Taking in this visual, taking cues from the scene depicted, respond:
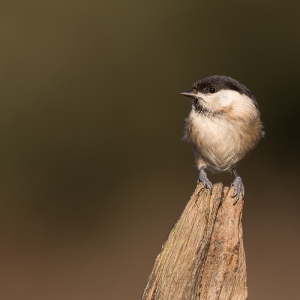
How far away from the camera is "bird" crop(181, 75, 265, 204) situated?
15.2 feet

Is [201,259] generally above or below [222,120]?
below

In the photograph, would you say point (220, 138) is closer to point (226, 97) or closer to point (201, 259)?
point (226, 97)

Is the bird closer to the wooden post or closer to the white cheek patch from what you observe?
the white cheek patch

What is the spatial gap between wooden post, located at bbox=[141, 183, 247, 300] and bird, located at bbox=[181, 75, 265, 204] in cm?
173

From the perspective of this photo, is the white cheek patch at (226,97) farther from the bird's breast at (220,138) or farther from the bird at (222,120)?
the bird's breast at (220,138)

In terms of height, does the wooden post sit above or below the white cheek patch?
below

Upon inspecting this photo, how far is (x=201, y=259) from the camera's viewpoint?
8.79 feet

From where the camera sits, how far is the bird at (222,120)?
4.62m

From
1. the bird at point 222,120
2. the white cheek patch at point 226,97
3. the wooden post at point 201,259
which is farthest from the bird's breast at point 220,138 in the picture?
the wooden post at point 201,259

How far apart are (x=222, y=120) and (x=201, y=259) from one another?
214 cm

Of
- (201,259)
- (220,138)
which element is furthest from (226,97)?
(201,259)

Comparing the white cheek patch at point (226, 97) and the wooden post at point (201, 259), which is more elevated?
the white cheek patch at point (226, 97)

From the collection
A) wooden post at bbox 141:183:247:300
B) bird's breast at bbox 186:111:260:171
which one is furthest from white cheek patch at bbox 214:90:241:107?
wooden post at bbox 141:183:247:300

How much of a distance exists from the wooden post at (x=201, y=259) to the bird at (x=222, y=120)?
1.73 meters
